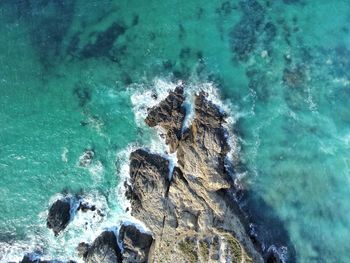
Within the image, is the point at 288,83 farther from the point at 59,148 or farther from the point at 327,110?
the point at 59,148

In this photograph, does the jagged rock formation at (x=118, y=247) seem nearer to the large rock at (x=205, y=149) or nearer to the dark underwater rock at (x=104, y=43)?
the large rock at (x=205, y=149)

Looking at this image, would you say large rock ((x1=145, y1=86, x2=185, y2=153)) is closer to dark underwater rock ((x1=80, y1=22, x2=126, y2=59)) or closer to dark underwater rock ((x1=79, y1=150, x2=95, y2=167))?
dark underwater rock ((x1=79, y1=150, x2=95, y2=167))

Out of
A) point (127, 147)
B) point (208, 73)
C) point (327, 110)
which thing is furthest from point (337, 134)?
point (127, 147)

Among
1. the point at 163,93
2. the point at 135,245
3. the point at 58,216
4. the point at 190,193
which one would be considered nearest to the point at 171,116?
the point at 163,93

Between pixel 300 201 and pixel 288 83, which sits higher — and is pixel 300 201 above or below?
below

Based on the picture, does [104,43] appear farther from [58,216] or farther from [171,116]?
[58,216]

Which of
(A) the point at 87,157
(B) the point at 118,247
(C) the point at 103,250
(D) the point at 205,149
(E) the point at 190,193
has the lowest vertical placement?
(C) the point at 103,250

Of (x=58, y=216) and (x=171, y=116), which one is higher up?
(x=171, y=116)

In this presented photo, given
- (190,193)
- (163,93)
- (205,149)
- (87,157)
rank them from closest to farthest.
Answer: (190,193)
(205,149)
(87,157)
(163,93)
